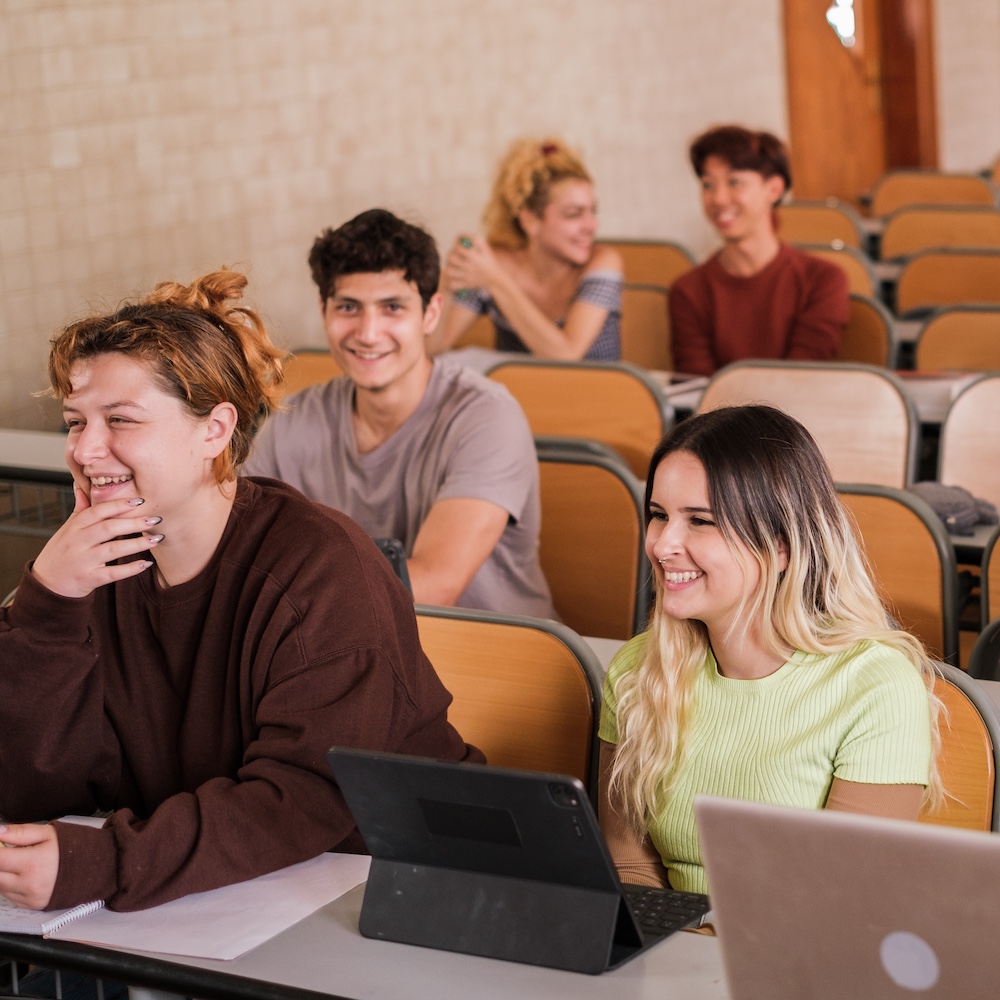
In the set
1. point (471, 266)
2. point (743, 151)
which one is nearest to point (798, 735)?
point (471, 266)

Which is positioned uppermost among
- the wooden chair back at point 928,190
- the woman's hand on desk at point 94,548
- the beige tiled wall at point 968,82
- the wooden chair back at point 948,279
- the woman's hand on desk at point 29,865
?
the beige tiled wall at point 968,82

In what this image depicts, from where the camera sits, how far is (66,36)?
3.49 meters

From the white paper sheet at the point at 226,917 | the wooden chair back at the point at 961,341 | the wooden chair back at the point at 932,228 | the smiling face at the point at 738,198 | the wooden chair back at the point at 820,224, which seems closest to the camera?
the white paper sheet at the point at 226,917

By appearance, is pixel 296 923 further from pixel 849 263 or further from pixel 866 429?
pixel 849 263

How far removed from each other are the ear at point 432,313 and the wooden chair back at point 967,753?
4.44 feet

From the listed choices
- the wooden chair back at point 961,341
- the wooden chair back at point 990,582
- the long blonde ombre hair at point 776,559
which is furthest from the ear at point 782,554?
the wooden chair back at point 961,341

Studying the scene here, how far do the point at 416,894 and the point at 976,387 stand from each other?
2187mm

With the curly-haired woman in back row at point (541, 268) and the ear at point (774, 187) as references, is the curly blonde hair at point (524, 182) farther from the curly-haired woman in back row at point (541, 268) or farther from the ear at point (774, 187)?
the ear at point (774, 187)

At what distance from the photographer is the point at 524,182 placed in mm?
4434

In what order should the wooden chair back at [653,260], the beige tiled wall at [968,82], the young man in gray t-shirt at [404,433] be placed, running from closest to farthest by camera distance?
1. the young man in gray t-shirt at [404,433]
2. the wooden chair back at [653,260]
3. the beige tiled wall at [968,82]

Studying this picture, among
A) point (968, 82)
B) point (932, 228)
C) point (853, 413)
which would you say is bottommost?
point (853, 413)

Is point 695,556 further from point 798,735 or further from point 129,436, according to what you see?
point 129,436

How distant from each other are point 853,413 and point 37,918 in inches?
95.2

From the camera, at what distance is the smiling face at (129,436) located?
1.65 m
